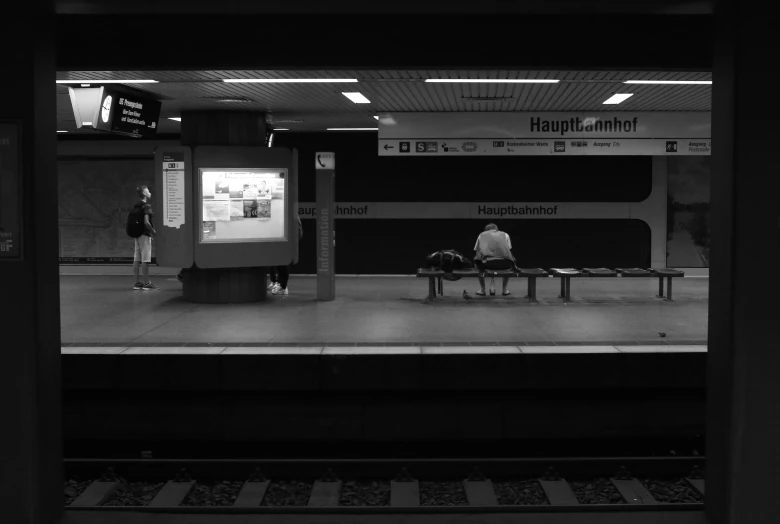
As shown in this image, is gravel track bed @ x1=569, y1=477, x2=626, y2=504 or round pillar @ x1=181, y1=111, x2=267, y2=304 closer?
gravel track bed @ x1=569, y1=477, x2=626, y2=504

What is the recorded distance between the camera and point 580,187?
645 inches

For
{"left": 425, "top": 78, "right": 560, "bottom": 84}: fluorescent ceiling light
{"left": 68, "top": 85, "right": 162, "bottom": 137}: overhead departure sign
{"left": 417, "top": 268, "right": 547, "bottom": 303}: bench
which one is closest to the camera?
{"left": 425, "top": 78, "right": 560, "bottom": 84}: fluorescent ceiling light

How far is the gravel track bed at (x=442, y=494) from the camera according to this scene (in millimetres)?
5848

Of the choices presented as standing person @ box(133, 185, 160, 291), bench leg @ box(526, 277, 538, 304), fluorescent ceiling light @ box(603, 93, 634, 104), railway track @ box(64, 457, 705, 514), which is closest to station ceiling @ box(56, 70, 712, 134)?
fluorescent ceiling light @ box(603, 93, 634, 104)

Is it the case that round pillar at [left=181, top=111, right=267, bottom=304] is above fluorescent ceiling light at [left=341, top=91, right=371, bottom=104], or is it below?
below

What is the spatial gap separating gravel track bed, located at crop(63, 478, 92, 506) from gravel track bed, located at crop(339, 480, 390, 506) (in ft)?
6.64

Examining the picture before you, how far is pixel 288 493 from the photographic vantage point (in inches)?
237

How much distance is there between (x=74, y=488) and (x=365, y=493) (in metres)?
2.28

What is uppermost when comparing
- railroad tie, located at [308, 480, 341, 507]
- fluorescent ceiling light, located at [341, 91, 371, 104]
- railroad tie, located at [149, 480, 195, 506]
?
fluorescent ceiling light, located at [341, 91, 371, 104]

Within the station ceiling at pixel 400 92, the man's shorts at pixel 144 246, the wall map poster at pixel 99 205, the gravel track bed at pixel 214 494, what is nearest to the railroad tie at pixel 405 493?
the gravel track bed at pixel 214 494

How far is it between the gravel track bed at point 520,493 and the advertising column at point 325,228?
6306mm

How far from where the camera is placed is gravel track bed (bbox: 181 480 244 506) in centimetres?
583

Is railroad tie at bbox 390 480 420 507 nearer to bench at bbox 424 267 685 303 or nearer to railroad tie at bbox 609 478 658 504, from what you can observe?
railroad tie at bbox 609 478 658 504
